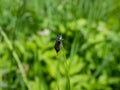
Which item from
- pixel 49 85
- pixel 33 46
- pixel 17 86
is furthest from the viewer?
pixel 33 46

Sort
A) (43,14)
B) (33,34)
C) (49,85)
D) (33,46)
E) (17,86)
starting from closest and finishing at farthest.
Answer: (17,86) → (49,85) → (33,46) → (33,34) → (43,14)

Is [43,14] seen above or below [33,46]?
above

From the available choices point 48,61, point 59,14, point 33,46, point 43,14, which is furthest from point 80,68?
point 43,14

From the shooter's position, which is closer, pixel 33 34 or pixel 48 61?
pixel 48 61

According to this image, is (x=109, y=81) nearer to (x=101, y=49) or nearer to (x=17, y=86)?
(x=101, y=49)

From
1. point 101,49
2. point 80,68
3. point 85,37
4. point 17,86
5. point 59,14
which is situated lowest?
point 17,86

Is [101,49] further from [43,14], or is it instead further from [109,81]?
[43,14]
